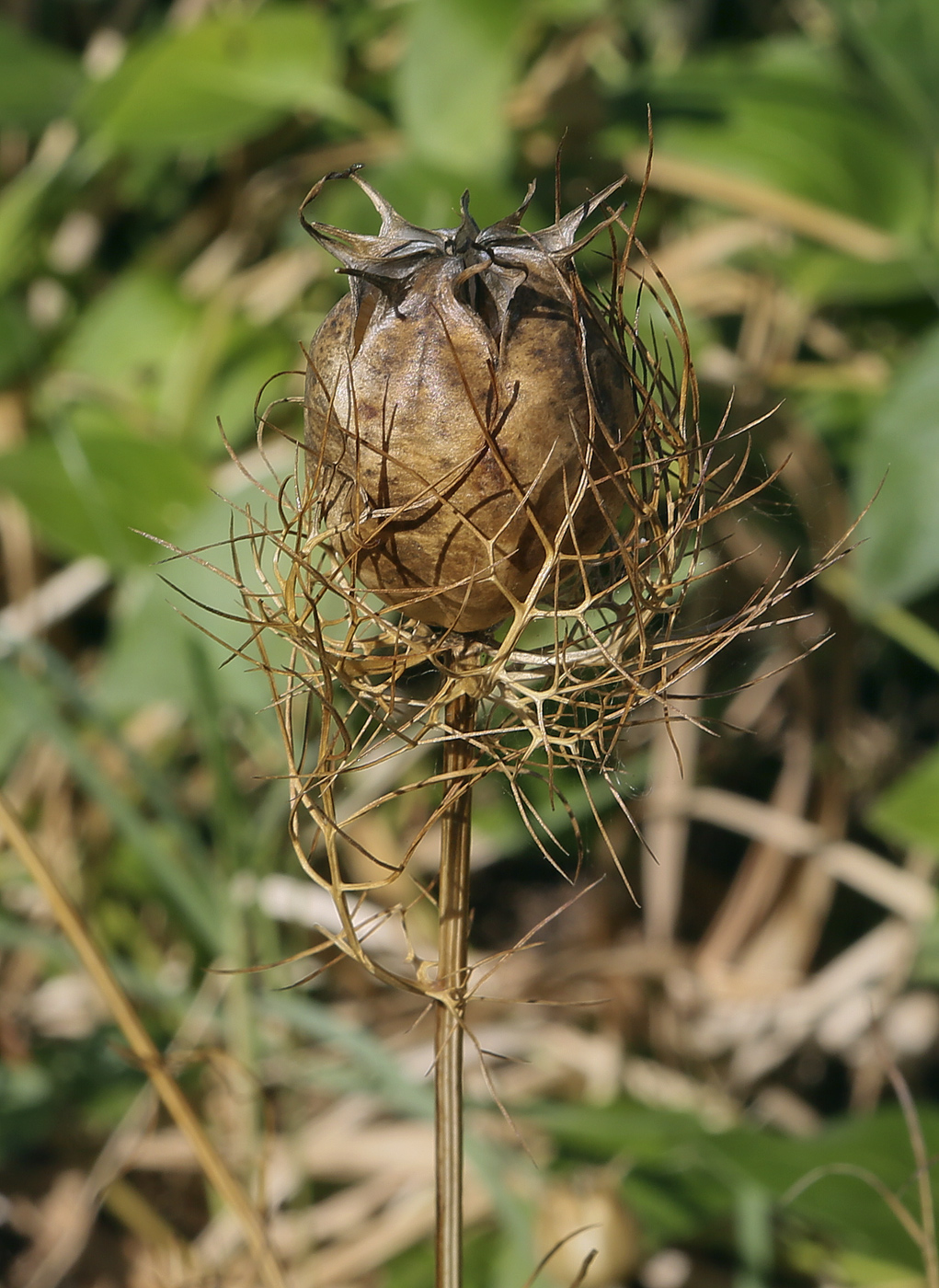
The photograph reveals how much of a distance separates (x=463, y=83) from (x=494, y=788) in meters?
0.50

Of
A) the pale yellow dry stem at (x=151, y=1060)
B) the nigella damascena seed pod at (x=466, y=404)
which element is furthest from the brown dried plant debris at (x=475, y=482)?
the pale yellow dry stem at (x=151, y=1060)

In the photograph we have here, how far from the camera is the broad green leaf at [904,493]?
2.32 ft

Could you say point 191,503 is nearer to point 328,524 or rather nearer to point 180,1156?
point 180,1156

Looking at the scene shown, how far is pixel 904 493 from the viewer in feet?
2.34

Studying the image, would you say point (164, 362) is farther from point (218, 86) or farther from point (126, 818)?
point (126, 818)

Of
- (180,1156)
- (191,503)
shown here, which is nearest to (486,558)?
(191,503)

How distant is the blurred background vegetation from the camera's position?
74cm

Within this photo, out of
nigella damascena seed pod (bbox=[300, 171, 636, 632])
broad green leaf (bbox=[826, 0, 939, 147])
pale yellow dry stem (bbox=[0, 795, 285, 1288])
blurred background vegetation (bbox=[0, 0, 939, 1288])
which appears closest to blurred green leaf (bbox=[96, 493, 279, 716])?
blurred background vegetation (bbox=[0, 0, 939, 1288])

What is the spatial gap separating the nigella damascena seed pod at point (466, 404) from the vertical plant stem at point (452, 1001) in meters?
0.05

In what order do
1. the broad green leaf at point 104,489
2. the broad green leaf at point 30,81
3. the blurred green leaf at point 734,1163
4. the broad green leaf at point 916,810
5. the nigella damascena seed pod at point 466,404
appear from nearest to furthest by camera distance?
the nigella damascena seed pod at point 466,404 < the blurred green leaf at point 734,1163 < the broad green leaf at point 916,810 < the broad green leaf at point 104,489 < the broad green leaf at point 30,81

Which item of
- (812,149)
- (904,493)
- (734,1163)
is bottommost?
(734,1163)

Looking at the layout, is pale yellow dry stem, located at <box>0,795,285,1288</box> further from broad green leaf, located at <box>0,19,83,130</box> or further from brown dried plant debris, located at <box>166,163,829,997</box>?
broad green leaf, located at <box>0,19,83,130</box>

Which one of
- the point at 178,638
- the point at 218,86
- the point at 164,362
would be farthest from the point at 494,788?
the point at 218,86

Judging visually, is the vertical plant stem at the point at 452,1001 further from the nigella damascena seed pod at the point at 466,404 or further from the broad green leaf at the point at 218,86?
the broad green leaf at the point at 218,86
